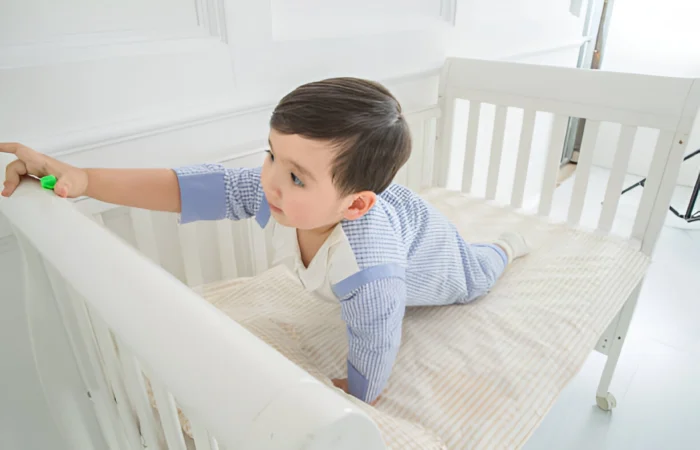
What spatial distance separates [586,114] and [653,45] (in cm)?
205

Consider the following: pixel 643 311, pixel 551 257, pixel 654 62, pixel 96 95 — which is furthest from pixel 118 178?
pixel 654 62

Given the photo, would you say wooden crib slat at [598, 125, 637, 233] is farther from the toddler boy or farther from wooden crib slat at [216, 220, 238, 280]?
wooden crib slat at [216, 220, 238, 280]

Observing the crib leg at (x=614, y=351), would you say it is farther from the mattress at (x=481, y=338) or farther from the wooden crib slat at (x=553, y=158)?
the wooden crib slat at (x=553, y=158)

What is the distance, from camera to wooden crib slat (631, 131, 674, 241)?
1142 millimetres

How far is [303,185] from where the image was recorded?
67cm

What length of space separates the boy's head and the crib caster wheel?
1.07 metres

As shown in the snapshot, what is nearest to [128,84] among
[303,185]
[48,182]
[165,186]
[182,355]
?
[165,186]

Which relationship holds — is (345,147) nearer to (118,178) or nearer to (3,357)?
(118,178)

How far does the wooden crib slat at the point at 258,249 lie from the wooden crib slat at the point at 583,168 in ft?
2.70

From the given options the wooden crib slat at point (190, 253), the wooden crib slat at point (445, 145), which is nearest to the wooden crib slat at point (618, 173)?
the wooden crib slat at point (445, 145)

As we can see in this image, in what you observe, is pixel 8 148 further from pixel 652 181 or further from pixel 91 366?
pixel 652 181

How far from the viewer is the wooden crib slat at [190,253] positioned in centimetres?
101

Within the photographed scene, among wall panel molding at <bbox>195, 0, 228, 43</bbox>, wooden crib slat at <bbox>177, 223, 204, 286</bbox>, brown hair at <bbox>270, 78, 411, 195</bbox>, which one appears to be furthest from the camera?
wooden crib slat at <bbox>177, 223, 204, 286</bbox>

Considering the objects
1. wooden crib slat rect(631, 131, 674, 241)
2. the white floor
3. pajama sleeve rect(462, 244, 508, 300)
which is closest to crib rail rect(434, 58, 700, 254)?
wooden crib slat rect(631, 131, 674, 241)
